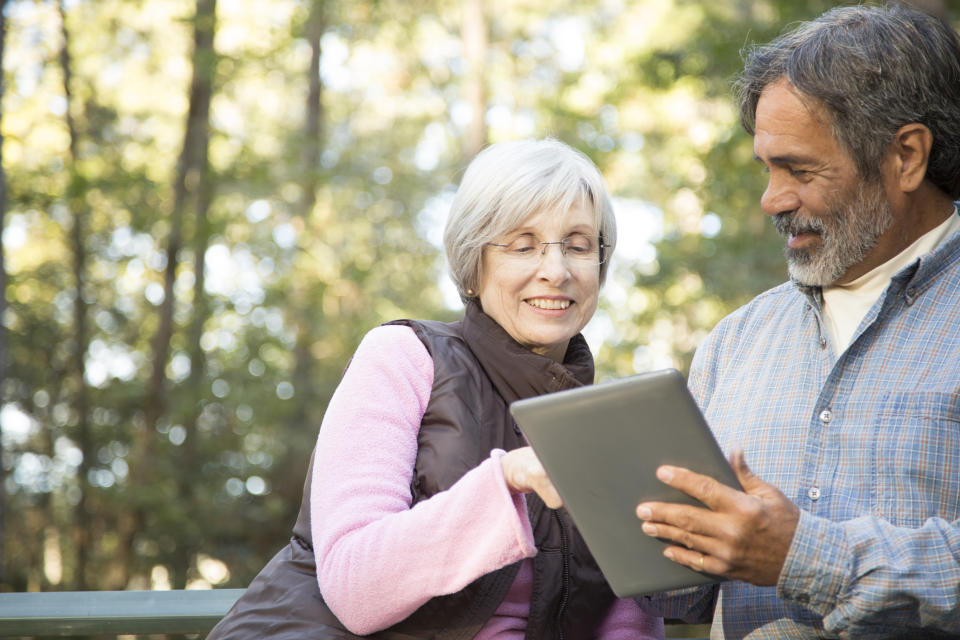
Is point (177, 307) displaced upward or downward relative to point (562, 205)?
downward

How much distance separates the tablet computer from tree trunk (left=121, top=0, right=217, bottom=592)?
857 cm

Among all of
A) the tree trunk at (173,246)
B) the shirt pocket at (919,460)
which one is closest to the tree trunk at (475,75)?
the tree trunk at (173,246)

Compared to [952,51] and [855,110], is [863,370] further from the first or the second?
[952,51]

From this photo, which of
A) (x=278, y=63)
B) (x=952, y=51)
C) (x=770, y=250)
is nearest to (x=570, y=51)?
(x=278, y=63)

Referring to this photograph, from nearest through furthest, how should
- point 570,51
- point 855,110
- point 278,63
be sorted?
point 855,110
point 278,63
point 570,51

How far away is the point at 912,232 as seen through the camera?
2.37 m

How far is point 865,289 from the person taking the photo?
2.40 m

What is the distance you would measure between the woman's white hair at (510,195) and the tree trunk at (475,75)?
31.6ft

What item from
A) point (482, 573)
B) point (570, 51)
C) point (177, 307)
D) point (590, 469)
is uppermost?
point (570, 51)

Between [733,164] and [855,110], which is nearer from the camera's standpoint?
[855,110]

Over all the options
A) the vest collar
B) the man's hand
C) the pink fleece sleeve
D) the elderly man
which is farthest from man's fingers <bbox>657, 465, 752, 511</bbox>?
the vest collar

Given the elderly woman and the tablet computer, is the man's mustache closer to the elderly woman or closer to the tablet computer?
the elderly woman

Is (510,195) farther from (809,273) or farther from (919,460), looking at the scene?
(919,460)

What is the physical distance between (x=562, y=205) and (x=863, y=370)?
→ 795 millimetres
